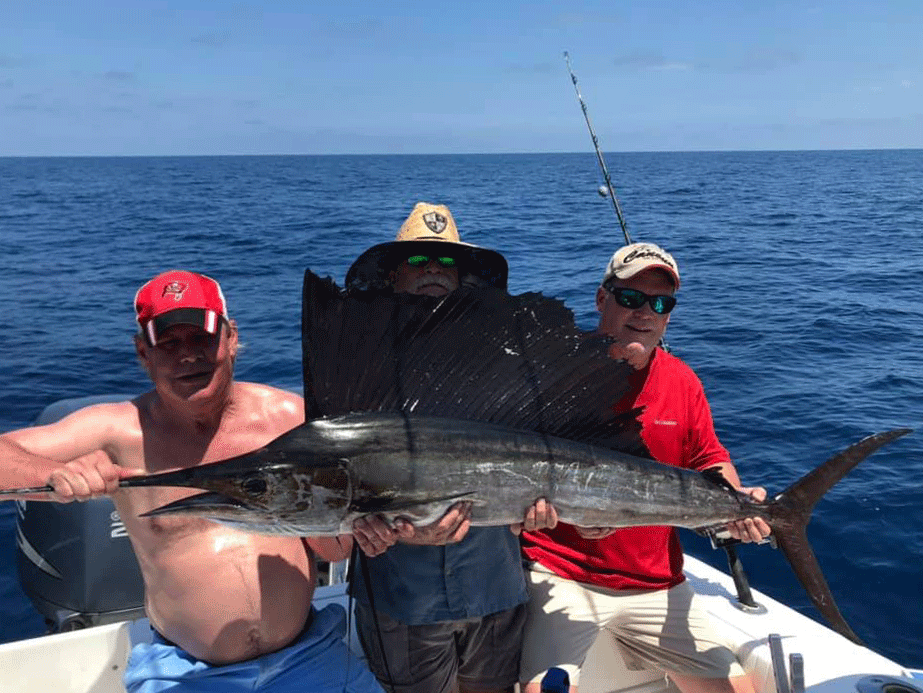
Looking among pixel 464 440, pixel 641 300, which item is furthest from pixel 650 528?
pixel 464 440

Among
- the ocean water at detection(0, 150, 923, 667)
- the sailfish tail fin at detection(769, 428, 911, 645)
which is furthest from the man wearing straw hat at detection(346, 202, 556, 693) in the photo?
the ocean water at detection(0, 150, 923, 667)

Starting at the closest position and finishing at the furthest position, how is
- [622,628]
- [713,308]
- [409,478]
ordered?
[409,478] → [622,628] → [713,308]

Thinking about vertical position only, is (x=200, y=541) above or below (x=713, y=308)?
above

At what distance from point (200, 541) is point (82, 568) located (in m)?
1.23

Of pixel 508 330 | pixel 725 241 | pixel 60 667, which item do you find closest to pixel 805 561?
pixel 508 330

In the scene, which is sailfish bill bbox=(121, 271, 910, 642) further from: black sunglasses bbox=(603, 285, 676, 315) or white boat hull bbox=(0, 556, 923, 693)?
white boat hull bbox=(0, 556, 923, 693)

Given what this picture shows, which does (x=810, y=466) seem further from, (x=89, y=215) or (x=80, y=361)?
(x=89, y=215)

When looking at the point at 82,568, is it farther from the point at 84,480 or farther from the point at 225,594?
the point at 84,480

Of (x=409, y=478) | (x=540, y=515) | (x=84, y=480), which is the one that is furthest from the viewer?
(x=540, y=515)

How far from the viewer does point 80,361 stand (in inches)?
331

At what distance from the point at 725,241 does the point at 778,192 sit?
53.2ft

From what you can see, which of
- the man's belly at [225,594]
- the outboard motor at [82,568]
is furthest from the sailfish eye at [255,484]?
the outboard motor at [82,568]

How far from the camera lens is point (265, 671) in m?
2.10

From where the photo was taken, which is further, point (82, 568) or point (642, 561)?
point (82, 568)
